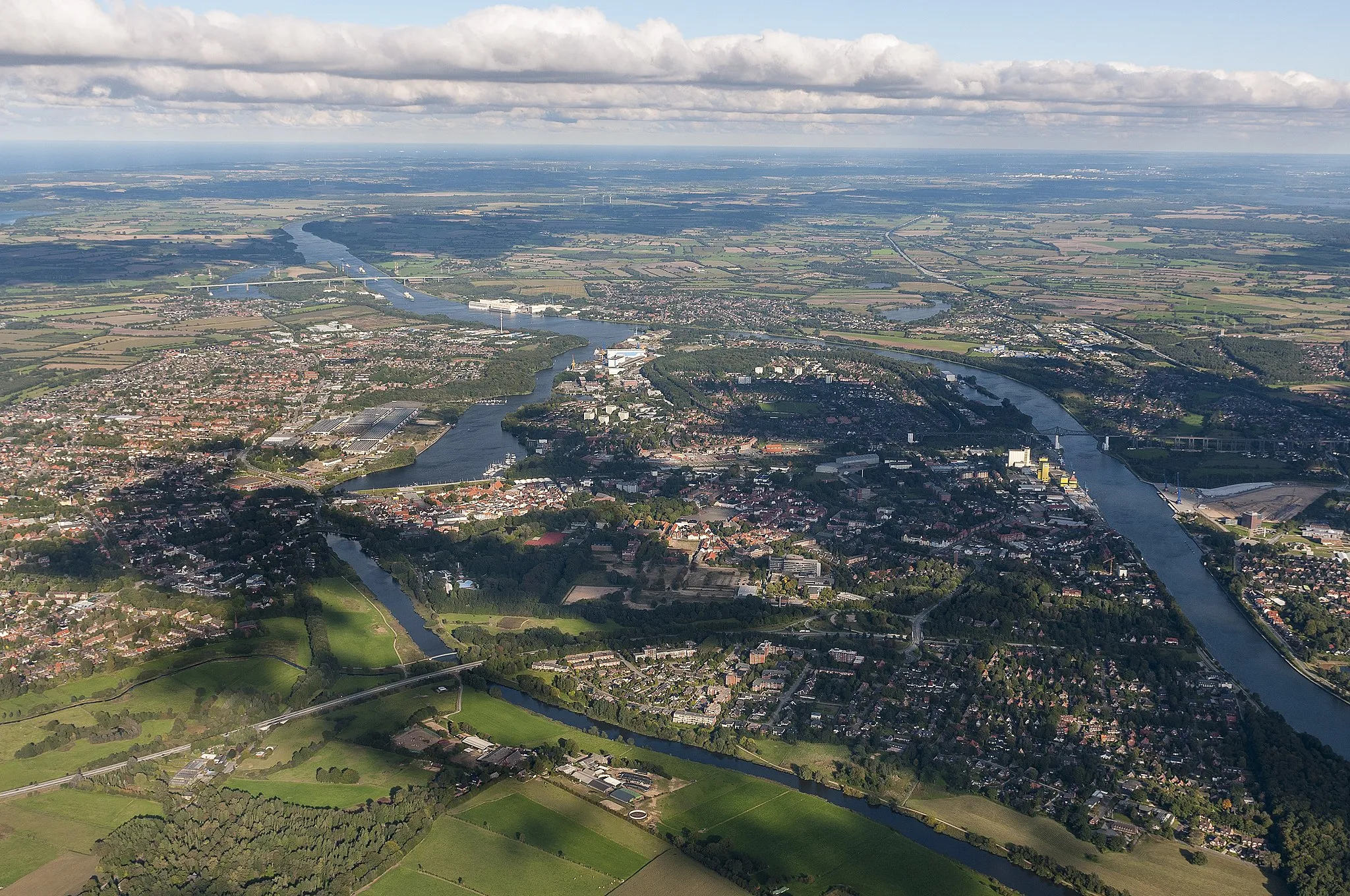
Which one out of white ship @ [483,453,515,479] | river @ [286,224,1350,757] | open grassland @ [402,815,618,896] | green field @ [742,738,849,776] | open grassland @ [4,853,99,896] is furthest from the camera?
white ship @ [483,453,515,479]

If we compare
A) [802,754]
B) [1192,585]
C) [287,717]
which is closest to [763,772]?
[802,754]

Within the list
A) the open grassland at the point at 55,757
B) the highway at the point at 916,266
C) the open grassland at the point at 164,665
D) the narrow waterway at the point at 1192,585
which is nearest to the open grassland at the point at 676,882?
the open grassland at the point at 55,757

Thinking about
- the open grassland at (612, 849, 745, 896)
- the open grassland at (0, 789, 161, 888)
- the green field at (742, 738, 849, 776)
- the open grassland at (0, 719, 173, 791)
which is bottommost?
the open grassland at (0, 719, 173, 791)

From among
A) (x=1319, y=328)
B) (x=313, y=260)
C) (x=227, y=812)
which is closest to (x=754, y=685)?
(x=227, y=812)

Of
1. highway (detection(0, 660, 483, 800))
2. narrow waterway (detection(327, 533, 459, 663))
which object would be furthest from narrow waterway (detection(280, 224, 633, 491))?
highway (detection(0, 660, 483, 800))

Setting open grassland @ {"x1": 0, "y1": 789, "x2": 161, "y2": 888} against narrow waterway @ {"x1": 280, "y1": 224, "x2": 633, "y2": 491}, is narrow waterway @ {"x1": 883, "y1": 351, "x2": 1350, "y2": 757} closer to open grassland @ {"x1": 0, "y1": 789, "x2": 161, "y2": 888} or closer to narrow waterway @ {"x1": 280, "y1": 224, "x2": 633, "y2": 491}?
narrow waterway @ {"x1": 280, "y1": 224, "x2": 633, "y2": 491}

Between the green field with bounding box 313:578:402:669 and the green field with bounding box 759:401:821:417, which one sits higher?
the green field with bounding box 313:578:402:669

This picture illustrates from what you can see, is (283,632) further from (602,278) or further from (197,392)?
(602,278)

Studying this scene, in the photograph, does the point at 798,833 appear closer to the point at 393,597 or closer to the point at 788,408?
the point at 393,597

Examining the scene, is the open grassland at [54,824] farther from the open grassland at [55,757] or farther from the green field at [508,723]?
the green field at [508,723]
